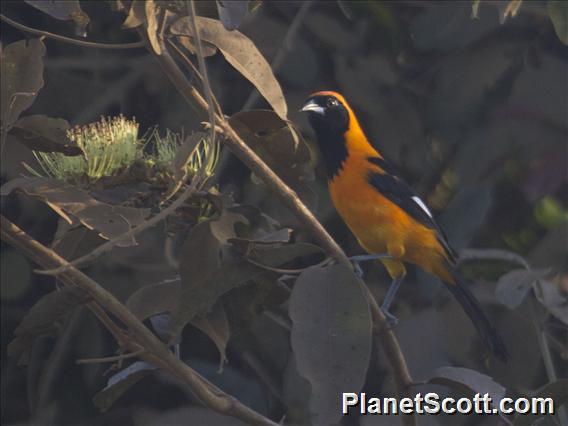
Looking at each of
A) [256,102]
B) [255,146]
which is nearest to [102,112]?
[256,102]

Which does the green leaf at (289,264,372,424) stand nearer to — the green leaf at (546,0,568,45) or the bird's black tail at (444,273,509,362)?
the green leaf at (546,0,568,45)

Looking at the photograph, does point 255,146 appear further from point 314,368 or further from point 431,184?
point 431,184

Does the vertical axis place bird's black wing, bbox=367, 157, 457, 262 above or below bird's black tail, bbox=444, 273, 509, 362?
above

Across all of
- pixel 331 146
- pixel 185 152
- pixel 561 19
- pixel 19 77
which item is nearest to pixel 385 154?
pixel 331 146

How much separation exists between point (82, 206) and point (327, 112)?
5.02 feet

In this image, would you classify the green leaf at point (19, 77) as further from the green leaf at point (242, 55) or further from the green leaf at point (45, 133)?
the green leaf at point (242, 55)

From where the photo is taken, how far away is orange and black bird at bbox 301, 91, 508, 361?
3.34 metres

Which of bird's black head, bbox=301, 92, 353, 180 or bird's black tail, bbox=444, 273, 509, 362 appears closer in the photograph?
bird's black tail, bbox=444, 273, 509, 362

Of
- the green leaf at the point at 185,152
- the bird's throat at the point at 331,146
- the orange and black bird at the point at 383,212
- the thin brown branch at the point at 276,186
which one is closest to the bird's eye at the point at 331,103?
the orange and black bird at the point at 383,212

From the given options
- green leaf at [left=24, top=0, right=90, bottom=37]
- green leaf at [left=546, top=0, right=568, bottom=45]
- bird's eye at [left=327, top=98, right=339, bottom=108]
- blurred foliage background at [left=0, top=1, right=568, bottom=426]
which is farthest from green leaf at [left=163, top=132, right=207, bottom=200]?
bird's eye at [left=327, top=98, right=339, bottom=108]

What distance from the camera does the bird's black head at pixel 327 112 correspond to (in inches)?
134

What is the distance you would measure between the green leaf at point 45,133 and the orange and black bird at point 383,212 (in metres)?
1.35

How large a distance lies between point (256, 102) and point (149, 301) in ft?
4.49

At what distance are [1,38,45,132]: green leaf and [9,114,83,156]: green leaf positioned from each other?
0.22ft
